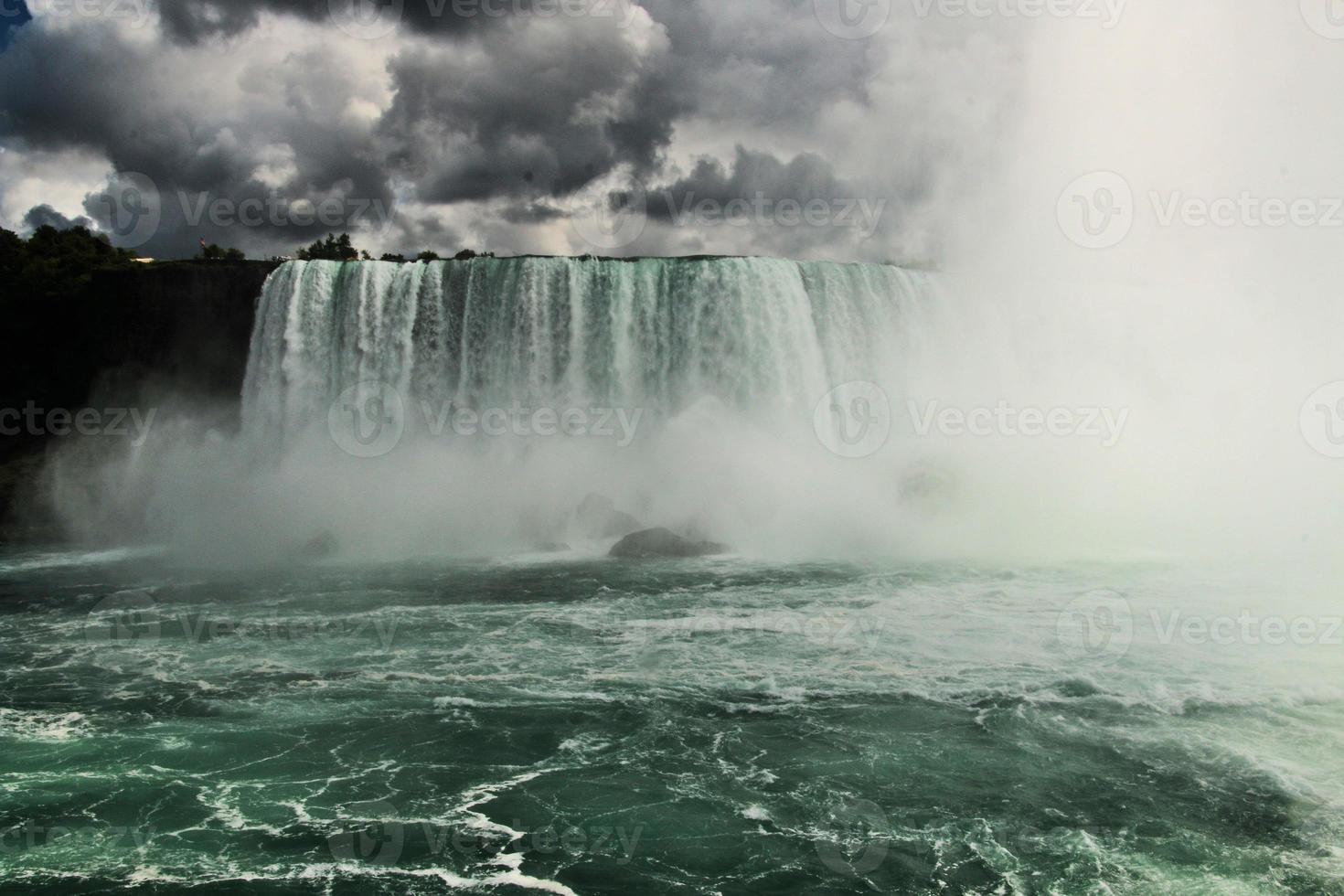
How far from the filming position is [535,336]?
25531 mm

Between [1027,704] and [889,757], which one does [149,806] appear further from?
[1027,704]

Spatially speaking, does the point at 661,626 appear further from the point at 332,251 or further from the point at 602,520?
the point at 332,251

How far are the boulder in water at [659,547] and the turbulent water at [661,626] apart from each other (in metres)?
0.69

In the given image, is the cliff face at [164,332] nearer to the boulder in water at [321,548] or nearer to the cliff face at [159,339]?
the cliff face at [159,339]

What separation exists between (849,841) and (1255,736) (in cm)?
485

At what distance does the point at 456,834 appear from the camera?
26.6 feet

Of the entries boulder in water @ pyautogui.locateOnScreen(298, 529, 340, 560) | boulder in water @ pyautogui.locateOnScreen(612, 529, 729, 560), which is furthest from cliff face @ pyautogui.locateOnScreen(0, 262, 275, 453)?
A: boulder in water @ pyautogui.locateOnScreen(612, 529, 729, 560)

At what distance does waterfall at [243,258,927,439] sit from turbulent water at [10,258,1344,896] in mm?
101

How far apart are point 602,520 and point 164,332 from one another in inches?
573

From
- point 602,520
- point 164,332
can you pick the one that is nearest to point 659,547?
point 602,520

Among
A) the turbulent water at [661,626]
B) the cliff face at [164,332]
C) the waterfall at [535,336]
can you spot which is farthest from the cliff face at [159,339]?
the waterfall at [535,336]

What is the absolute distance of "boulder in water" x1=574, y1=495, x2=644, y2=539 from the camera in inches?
896

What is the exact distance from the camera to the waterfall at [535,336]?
2558 cm

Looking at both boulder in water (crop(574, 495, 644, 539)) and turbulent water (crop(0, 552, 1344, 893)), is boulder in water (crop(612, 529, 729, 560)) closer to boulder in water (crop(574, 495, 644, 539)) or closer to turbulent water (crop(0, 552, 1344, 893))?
boulder in water (crop(574, 495, 644, 539))
